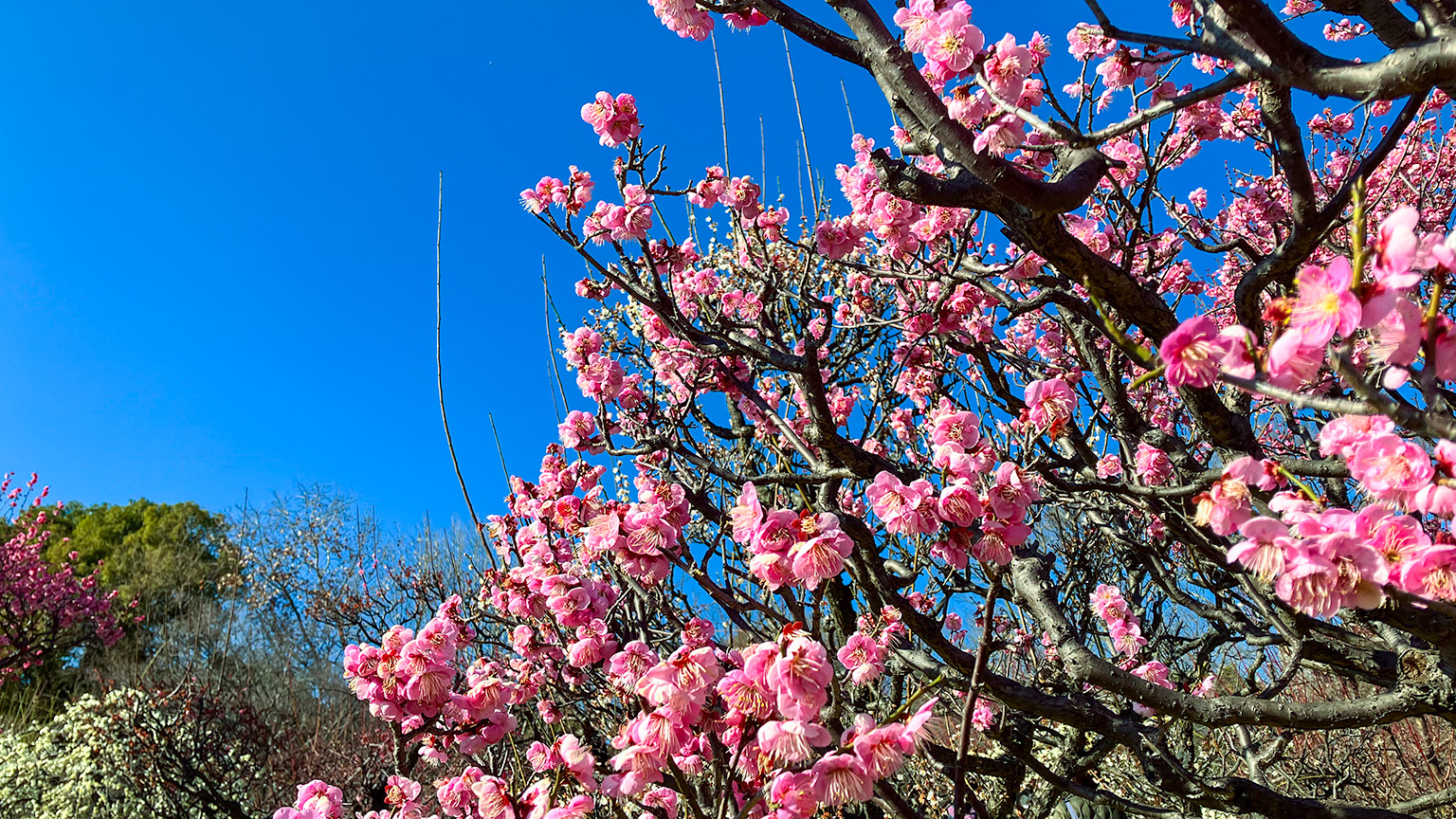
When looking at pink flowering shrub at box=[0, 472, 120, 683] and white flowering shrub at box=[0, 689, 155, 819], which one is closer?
white flowering shrub at box=[0, 689, 155, 819]

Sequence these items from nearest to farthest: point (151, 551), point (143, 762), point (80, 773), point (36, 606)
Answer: point (143, 762) < point (80, 773) < point (36, 606) < point (151, 551)

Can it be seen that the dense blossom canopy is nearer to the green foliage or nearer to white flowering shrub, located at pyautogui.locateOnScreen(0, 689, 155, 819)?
white flowering shrub, located at pyautogui.locateOnScreen(0, 689, 155, 819)

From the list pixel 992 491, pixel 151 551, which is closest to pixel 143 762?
pixel 992 491

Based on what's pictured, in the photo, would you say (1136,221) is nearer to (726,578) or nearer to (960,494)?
(960,494)

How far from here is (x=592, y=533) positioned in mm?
2041

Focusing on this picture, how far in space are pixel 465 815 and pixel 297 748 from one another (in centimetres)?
842

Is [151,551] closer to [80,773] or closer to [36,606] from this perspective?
[36,606]

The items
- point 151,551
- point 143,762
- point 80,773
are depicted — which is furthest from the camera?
point 151,551

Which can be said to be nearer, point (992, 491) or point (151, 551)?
point (992, 491)

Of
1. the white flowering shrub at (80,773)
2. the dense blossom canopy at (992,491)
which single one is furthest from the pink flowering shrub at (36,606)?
the dense blossom canopy at (992,491)

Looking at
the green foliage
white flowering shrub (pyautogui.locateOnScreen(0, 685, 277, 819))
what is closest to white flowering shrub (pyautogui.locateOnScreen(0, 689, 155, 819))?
white flowering shrub (pyautogui.locateOnScreen(0, 685, 277, 819))

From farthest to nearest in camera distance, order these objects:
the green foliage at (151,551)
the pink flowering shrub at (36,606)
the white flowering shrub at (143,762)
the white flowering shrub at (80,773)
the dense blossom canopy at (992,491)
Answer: the green foliage at (151,551), the pink flowering shrub at (36,606), the white flowering shrub at (80,773), the white flowering shrub at (143,762), the dense blossom canopy at (992,491)

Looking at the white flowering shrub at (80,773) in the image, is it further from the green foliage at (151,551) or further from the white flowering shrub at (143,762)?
the green foliage at (151,551)

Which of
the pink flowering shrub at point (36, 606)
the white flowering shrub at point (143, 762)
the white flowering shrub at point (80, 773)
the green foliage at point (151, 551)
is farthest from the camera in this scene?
the green foliage at point (151, 551)
